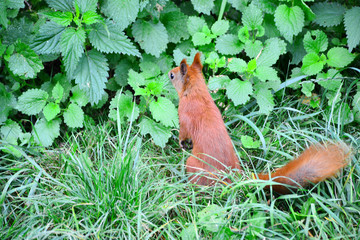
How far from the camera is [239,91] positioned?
2869mm

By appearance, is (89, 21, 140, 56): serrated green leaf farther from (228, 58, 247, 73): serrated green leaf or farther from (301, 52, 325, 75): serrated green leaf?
(301, 52, 325, 75): serrated green leaf

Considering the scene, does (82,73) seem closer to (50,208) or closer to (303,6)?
(50,208)

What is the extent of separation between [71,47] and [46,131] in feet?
2.33

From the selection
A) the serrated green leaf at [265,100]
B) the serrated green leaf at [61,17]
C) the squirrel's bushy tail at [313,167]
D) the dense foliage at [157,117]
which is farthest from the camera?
the serrated green leaf at [265,100]

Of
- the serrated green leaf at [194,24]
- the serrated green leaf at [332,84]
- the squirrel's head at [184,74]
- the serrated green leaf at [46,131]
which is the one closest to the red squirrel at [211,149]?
the squirrel's head at [184,74]

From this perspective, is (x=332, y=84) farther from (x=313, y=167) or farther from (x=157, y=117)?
(x=157, y=117)

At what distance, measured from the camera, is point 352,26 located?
9.95 ft

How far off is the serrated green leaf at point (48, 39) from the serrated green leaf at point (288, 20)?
1.66 metres

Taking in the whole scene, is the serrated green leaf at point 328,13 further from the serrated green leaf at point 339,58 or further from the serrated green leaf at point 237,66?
the serrated green leaf at point 237,66

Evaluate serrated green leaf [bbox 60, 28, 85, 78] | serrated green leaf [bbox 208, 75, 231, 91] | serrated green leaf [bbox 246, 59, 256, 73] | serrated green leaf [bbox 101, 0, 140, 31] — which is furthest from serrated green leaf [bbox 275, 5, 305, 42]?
serrated green leaf [bbox 60, 28, 85, 78]

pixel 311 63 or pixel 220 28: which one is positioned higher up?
pixel 220 28

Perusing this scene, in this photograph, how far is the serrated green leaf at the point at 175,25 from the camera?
3.20m

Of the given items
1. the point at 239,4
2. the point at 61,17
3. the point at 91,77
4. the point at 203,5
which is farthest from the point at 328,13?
the point at 61,17

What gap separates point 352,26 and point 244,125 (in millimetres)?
1151
